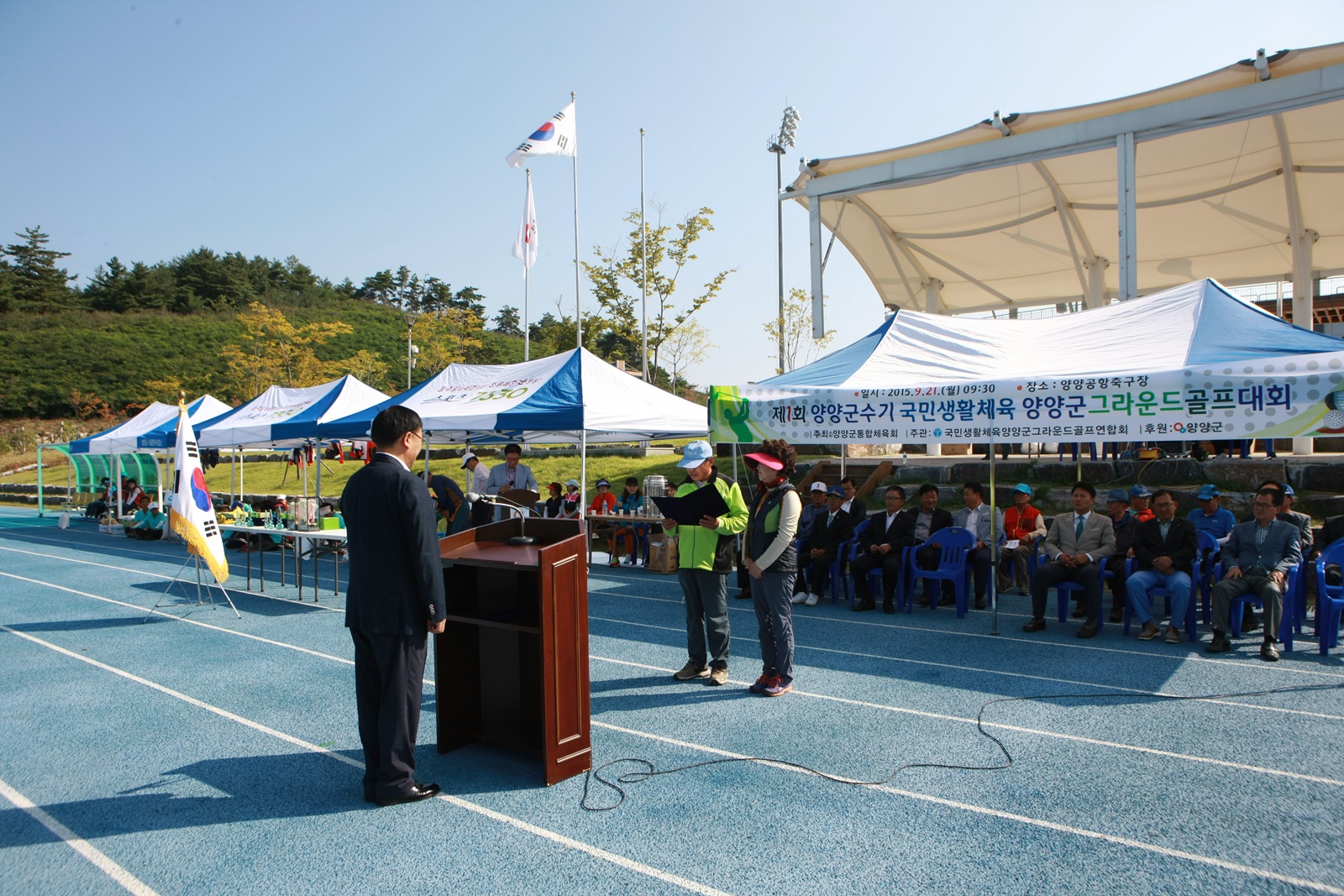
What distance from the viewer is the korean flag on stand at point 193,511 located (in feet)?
28.0

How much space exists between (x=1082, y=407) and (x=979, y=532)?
9.65 ft

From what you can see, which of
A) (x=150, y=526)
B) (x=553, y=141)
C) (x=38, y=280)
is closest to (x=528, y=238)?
(x=553, y=141)

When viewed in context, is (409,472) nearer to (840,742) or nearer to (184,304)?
(840,742)

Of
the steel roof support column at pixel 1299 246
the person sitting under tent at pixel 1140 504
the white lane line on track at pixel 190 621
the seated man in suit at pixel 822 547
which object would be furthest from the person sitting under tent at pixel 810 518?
the steel roof support column at pixel 1299 246

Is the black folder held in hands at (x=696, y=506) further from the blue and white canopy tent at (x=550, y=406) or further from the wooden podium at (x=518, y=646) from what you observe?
the blue and white canopy tent at (x=550, y=406)

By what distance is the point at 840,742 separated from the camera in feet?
15.2

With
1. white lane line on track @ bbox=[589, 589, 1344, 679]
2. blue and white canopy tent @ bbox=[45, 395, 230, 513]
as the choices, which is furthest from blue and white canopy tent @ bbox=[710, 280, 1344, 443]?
blue and white canopy tent @ bbox=[45, 395, 230, 513]

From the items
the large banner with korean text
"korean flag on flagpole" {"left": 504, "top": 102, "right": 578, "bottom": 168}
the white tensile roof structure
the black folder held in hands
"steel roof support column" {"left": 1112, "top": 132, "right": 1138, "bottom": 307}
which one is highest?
"korean flag on flagpole" {"left": 504, "top": 102, "right": 578, "bottom": 168}

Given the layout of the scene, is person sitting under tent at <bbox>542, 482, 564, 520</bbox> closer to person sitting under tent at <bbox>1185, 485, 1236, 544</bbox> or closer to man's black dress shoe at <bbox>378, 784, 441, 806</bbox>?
person sitting under tent at <bbox>1185, 485, 1236, 544</bbox>

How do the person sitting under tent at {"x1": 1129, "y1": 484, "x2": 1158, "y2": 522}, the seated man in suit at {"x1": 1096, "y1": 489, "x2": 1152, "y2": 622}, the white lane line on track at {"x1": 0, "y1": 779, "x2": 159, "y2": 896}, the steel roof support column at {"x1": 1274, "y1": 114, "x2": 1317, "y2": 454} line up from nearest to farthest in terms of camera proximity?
the white lane line on track at {"x1": 0, "y1": 779, "x2": 159, "y2": 896} < the seated man in suit at {"x1": 1096, "y1": 489, "x2": 1152, "y2": 622} < the person sitting under tent at {"x1": 1129, "y1": 484, "x2": 1158, "y2": 522} < the steel roof support column at {"x1": 1274, "y1": 114, "x2": 1317, "y2": 454}

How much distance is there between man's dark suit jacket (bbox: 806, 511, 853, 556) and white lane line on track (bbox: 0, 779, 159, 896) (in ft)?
23.3

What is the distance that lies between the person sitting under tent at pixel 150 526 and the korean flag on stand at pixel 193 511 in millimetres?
10740

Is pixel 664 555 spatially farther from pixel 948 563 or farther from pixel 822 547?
pixel 948 563

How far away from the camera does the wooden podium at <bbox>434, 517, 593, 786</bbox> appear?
4027mm
